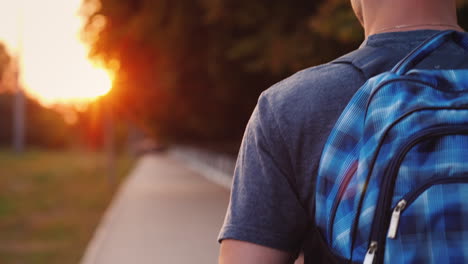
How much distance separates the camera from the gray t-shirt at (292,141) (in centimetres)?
157

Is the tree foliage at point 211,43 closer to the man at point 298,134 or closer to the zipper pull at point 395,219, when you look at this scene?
the man at point 298,134

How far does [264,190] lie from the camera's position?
1566mm

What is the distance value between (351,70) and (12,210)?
1696cm

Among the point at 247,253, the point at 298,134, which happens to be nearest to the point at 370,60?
the point at 298,134

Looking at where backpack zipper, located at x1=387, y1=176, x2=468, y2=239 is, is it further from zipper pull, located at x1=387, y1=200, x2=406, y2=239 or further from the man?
the man

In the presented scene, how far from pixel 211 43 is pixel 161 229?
2.80m

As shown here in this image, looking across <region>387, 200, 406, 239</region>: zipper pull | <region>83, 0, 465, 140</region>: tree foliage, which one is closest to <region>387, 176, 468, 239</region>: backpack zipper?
→ <region>387, 200, 406, 239</region>: zipper pull

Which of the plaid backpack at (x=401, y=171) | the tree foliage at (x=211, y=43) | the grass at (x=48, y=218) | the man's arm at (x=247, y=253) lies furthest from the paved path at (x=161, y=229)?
the plaid backpack at (x=401, y=171)

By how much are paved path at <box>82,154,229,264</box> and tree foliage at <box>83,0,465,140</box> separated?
2.08 metres

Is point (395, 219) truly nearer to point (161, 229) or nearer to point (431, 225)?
point (431, 225)

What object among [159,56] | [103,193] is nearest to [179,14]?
[159,56]

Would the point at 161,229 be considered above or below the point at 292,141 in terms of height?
below

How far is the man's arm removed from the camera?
158 centimetres

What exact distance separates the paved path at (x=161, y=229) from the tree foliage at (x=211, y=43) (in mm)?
2077
